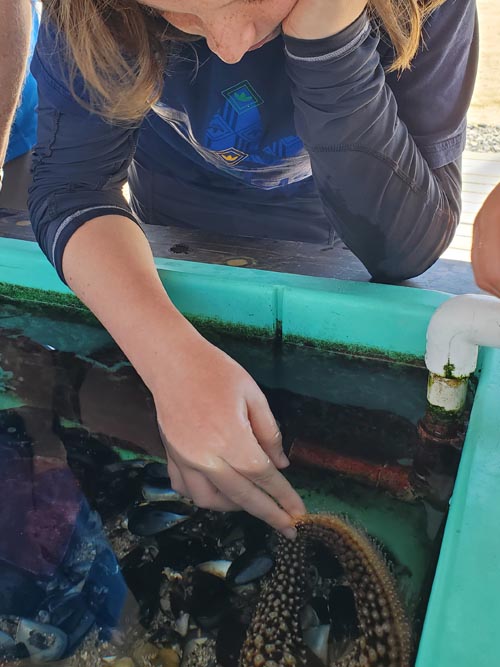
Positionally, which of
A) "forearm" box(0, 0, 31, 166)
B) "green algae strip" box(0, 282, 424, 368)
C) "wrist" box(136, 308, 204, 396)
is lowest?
"green algae strip" box(0, 282, 424, 368)

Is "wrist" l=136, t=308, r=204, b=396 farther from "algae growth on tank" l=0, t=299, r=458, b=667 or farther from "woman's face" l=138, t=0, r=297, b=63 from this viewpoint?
"woman's face" l=138, t=0, r=297, b=63

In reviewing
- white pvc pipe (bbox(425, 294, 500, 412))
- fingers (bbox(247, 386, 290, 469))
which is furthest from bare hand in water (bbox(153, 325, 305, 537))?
white pvc pipe (bbox(425, 294, 500, 412))

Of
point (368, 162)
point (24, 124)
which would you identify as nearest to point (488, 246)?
point (368, 162)

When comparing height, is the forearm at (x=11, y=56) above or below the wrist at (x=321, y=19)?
below

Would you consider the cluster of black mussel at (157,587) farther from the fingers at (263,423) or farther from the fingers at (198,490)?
the fingers at (263,423)

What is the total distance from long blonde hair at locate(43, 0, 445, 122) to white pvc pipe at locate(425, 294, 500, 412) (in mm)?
525

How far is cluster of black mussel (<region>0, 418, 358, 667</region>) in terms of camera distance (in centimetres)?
95

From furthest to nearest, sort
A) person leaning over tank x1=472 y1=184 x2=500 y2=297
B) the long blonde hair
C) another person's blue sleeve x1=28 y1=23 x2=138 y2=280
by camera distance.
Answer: another person's blue sleeve x1=28 y1=23 x2=138 y2=280 → the long blonde hair → person leaning over tank x1=472 y1=184 x2=500 y2=297

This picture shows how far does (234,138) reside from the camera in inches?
59.2

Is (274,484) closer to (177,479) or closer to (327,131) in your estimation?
(177,479)

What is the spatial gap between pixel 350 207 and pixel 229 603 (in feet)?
2.62

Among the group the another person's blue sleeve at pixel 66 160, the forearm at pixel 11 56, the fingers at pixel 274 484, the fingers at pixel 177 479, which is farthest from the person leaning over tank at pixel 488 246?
the forearm at pixel 11 56

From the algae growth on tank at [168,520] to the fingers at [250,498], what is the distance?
0.03 meters

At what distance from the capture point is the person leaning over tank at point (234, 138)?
1020mm
